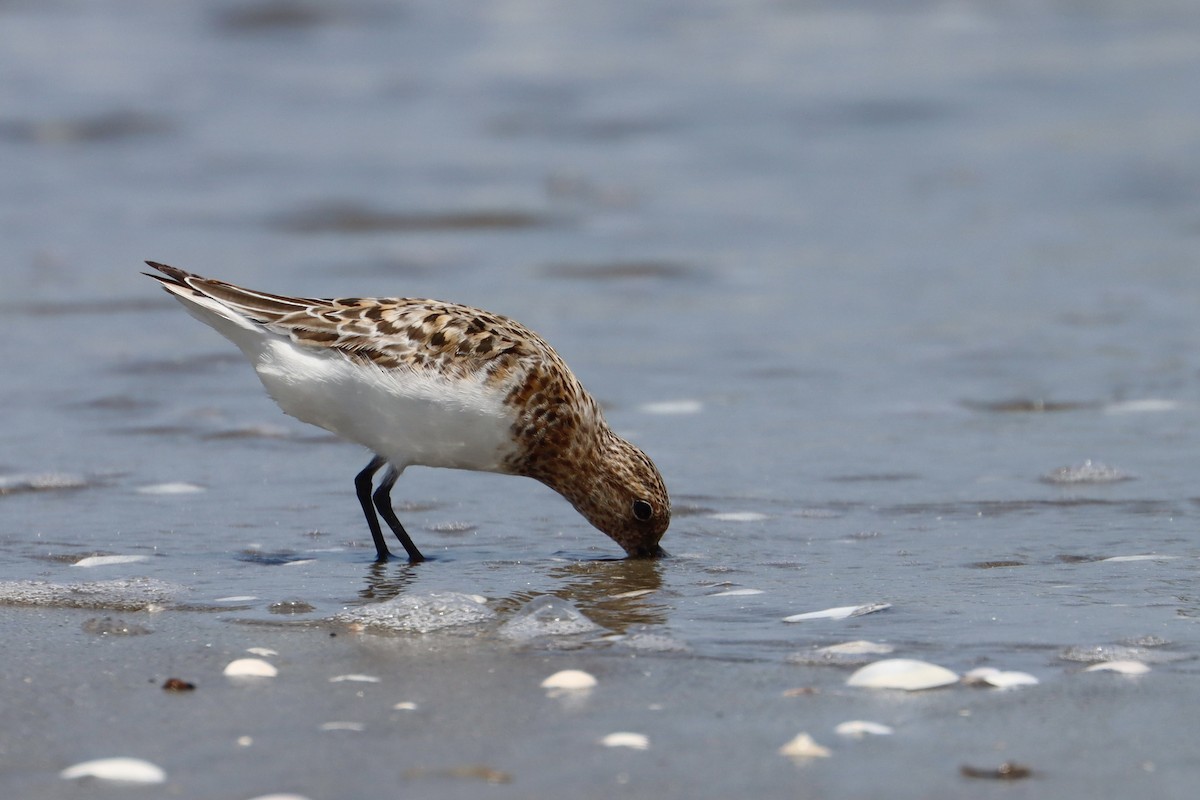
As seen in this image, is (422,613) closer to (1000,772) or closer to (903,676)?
(903,676)

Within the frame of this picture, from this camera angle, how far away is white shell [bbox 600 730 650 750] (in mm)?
3168

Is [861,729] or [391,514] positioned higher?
[391,514]

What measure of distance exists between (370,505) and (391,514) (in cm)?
9

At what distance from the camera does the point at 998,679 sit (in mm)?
3578

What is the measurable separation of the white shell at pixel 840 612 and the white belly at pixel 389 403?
1347 millimetres

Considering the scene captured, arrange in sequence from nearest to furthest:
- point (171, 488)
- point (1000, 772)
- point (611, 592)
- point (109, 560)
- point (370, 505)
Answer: point (1000, 772) → point (611, 592) → point (109, 560) → point (370, 505) → point (171, 488)

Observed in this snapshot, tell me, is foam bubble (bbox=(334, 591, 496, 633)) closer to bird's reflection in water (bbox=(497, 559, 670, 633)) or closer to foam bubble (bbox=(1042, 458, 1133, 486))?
bird's reflection in water (bbox=(497, 559, 670, 633))

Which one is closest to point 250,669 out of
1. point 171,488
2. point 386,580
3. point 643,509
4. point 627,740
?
point 627,740

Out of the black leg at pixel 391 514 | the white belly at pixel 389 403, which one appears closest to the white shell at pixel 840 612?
the white belly at pixel 389 403

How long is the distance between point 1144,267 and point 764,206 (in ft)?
11.4

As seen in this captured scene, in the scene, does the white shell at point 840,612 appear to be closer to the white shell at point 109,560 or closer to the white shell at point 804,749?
the white shell at point 804,749

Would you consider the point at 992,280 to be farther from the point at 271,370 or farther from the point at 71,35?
the point at 71,35

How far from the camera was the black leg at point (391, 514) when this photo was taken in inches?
209

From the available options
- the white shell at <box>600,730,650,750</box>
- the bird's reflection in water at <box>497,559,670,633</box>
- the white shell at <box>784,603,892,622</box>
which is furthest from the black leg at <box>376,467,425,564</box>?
the white shell at <box>600,730,650,750</box>
